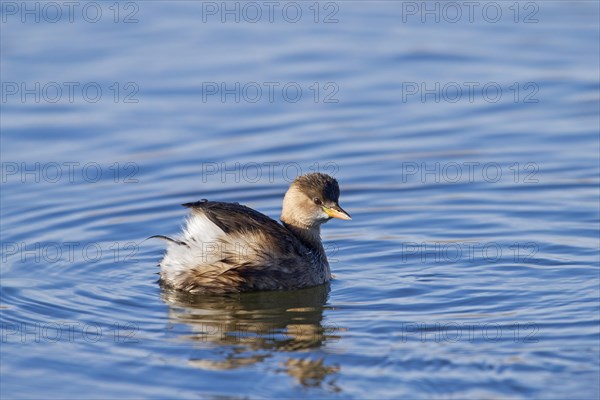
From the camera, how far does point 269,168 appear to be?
12.6m

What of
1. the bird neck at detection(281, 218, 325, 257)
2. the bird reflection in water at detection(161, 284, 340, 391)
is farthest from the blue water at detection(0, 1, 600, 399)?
the bird neck at detection(281, 218, 325, 257)

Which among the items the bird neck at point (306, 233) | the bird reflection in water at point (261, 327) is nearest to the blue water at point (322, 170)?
the bird reflection in water at point (261, 327)

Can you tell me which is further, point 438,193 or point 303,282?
point 438,193

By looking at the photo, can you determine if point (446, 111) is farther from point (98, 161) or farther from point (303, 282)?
point (303, 282)

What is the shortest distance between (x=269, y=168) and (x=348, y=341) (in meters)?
4.44

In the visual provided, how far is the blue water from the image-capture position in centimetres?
803

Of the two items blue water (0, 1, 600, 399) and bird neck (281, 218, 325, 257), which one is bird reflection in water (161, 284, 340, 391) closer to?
blue water (0, 1, 600, 399)

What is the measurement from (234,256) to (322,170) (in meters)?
3.23

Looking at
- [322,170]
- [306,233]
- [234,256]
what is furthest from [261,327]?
[322,170]

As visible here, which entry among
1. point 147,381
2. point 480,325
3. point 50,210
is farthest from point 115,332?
point 50,210

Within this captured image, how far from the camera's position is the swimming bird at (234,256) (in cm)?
950

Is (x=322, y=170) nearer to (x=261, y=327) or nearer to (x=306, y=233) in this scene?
(x=306, y=233)

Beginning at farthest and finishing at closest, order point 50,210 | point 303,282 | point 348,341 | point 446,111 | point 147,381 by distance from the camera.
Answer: point 446,111 → point 50,210 → point 303,282 → point 348,341 → point 147,381

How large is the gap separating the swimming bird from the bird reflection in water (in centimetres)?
9
